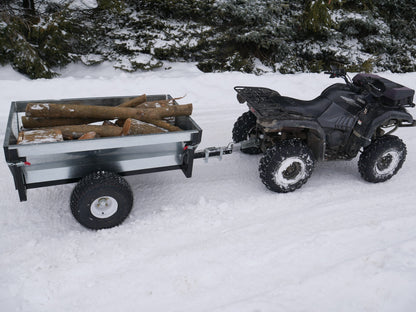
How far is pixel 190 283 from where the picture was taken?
8.88 feet

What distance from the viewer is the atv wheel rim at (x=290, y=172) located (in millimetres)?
3764

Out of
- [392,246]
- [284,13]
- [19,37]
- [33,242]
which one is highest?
[284,13]

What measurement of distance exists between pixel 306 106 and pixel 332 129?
424mm

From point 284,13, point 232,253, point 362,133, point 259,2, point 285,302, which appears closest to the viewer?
point 285,302

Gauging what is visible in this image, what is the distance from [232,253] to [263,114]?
1.53m

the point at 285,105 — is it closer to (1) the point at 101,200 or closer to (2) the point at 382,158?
(2) the point at 382,158

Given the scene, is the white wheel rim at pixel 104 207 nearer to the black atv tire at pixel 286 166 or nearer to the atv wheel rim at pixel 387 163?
the black atv tire at pixel 286 166

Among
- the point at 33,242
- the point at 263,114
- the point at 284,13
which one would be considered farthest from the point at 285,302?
the point at 284,13

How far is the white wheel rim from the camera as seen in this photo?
3.17 m

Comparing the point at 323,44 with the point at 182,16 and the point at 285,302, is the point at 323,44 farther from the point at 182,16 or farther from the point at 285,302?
the point at 285,302

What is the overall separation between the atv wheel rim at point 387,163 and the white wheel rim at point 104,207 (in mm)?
3120

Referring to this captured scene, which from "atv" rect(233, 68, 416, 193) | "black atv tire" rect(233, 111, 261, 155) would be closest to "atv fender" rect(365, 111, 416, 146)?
"atv" rect(233, 68, 416, 193)

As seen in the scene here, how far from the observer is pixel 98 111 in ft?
11.8

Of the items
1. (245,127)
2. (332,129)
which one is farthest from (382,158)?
(245,127)
